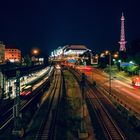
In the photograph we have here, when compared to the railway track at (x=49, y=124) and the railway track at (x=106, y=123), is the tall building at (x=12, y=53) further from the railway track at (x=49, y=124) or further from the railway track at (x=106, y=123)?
the railway track at (x=106, y=123)

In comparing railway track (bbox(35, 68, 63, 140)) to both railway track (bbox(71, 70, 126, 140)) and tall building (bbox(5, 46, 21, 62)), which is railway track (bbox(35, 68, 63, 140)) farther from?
tall building (bbox(5, 46, 21, 62))

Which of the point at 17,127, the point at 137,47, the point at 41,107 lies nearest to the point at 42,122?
the point at 17,127

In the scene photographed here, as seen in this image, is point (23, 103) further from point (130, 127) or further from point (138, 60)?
point (138, 60)

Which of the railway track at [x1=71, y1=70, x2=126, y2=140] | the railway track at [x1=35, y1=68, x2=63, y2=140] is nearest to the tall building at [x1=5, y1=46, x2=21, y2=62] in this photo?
the railway track at [x1=35, y1=68, x2=63, y2=140]

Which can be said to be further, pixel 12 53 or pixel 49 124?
pixel 12 53

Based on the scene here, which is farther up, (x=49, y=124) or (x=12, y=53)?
(x=12, y=53)

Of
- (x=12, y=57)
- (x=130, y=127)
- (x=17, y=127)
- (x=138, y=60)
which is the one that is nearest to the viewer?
(x=17, y=127)

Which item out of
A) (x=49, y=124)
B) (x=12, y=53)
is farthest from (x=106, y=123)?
(x=12, y=53)

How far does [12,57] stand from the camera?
189375 mm

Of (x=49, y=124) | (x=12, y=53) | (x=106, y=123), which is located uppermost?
(x=12, y=53)

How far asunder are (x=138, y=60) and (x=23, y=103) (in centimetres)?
5514

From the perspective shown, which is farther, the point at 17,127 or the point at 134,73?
the point at 134,73

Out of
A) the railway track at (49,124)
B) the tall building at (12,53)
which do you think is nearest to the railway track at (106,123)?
the railway track at (49,124)

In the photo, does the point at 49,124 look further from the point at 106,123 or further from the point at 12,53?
the point at 12,53
